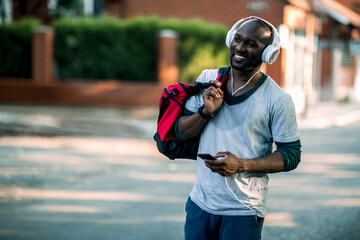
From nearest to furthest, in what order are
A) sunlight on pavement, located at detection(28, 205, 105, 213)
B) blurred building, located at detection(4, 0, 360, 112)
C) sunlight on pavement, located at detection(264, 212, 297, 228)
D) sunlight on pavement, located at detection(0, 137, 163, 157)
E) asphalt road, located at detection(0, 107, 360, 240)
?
asphalt road, located at detection(0, 107, 360, 240), sunlight on pavement, located at detection(264, 212, 297, 228), sunlight on pavement, located at detection(28, 205, 105, 213), sunlight on pavement, located at detection(0, 137, 163, 157), blurred building, located at detection(4, 0, 360, 112)

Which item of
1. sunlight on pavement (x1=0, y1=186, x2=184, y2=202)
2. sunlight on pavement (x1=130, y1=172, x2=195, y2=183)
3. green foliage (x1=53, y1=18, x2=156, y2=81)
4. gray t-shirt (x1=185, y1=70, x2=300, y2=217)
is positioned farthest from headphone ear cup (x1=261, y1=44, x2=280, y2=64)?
green foliage (x1=53, y1=18, x2=156, y2=81)

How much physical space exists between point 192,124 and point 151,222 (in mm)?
3249

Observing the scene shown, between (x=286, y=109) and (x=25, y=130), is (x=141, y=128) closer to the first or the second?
(x=25, y=130)

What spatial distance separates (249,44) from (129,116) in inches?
543

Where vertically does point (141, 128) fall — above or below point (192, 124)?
below

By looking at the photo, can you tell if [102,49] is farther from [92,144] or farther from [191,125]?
[191,125]

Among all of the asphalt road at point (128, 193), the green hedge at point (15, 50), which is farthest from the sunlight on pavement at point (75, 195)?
the green hedge at point (15, 50)

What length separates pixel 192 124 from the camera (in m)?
2.61

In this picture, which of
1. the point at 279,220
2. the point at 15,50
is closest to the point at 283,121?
the point at 279,220

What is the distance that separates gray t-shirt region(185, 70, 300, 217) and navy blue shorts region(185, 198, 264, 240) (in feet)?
0.11

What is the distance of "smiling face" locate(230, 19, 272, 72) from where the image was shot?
256cm

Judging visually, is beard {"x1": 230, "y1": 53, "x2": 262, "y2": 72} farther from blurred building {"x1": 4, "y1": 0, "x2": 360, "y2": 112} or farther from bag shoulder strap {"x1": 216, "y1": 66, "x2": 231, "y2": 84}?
blurred building {"x1": 4, "y1": 0, "x2": 360, "y2": 112}

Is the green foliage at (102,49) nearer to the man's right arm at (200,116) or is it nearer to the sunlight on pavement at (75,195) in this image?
the sunlight on pavement at (75,195)

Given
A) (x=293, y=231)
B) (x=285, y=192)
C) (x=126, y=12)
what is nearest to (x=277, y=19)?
(x=126, y=12)
